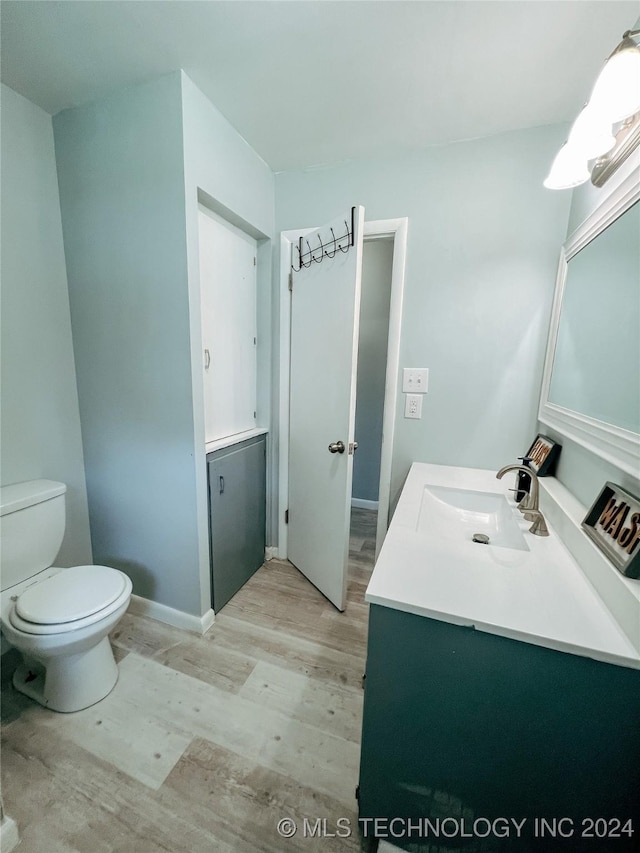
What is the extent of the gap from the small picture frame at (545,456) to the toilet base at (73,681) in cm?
189

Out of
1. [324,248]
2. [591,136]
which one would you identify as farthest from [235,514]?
[591,136]

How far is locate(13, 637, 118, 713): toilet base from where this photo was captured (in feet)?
3.85

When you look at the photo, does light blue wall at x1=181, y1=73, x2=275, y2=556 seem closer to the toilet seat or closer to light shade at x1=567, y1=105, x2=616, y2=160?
the toilet seat

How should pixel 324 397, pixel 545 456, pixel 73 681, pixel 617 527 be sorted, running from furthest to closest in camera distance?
pixel 324 397, pixel 545 456, pixel 73 681, pixel 617 527

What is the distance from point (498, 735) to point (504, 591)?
29cm

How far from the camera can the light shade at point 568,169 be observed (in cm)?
94

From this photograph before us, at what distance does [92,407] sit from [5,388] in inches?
12.8

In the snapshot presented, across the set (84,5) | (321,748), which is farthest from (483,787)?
(84,5)

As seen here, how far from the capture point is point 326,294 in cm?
162

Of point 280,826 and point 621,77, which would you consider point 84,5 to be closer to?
point 621,77

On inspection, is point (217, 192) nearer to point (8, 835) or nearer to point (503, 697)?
point (503, 697)

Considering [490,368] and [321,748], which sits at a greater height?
[490,368]

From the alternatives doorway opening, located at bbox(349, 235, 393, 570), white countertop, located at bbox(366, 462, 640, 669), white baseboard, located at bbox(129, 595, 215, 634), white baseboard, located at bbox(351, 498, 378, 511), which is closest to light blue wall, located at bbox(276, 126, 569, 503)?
white countertop, located at bbox(366, 462, 640, 669)

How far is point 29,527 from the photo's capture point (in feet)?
4.14
